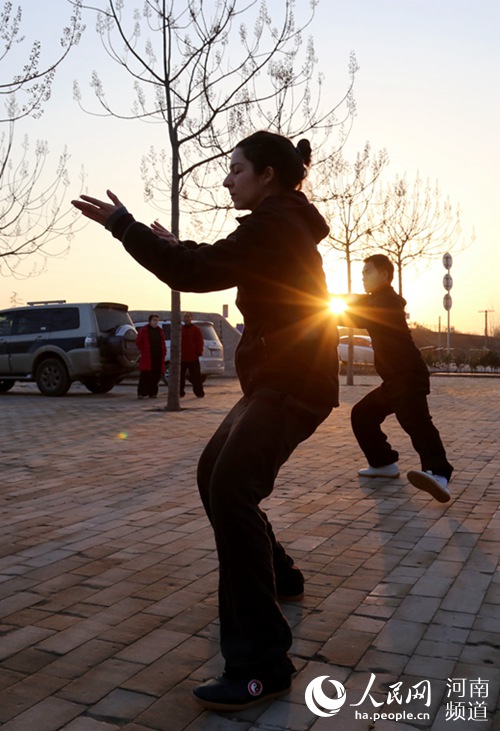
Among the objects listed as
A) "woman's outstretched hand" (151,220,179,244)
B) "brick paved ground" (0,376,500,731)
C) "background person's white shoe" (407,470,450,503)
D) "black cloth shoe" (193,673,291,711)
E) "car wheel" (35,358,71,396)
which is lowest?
"brick paved ground" (0,376,500,731)

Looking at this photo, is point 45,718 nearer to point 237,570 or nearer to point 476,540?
point 237,570

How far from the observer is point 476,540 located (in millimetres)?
5242

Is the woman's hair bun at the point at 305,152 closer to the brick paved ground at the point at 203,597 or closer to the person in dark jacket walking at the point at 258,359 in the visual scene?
the person in dark jacket walking at the point at 258,359

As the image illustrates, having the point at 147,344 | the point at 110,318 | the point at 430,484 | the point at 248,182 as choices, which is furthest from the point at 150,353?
the point at 248,182

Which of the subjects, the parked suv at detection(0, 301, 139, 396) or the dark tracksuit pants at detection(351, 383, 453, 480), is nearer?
the dark tracksuit pants at detection(351, 383, 453, 480)

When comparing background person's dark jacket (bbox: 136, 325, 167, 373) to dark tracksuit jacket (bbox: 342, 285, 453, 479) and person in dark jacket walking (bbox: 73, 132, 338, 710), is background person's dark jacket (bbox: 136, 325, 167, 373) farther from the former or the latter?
person in dark jacket walking (bbox: 73, 132, 338, 710)

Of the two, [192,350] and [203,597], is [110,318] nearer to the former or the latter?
[192,350]

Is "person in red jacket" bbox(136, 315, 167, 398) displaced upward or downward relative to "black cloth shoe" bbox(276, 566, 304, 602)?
upward

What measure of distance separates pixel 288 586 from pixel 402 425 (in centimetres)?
298

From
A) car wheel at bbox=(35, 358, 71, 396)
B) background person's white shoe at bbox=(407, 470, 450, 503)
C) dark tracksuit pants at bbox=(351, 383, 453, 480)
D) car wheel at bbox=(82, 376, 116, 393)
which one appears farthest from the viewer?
car wheel at bbox=(82, 376, 116, 393)

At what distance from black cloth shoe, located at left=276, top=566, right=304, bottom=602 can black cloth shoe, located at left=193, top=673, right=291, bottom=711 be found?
1.04 m

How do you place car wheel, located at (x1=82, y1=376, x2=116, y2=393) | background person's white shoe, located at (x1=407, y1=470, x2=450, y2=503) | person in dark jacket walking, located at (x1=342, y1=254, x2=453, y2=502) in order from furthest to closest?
car wheel, located at (x1=82, y1=376, x2=116, y2=393)
person in dark jacket walking, located at (x1=342, y1=254, x2=453, y2=502)
background person's white shoe, located at (x1=407, y1=470, x2=450, y2=503)

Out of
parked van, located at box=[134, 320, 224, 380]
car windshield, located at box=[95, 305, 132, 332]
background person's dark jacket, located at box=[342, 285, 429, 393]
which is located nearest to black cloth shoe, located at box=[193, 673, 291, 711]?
background person's dark jacket, located at box=[342, 285, 429, 393]

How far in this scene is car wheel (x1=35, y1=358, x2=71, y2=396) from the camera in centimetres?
1917
